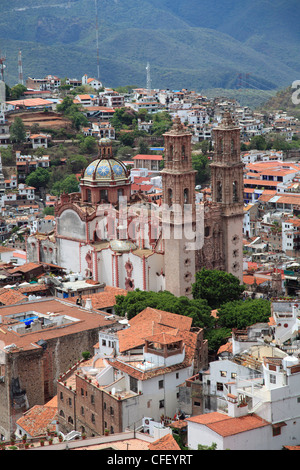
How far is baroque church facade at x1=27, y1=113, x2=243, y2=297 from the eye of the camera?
146 ft

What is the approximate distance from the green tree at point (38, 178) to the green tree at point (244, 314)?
47090 mm

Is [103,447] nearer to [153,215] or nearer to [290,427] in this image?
[290,427]

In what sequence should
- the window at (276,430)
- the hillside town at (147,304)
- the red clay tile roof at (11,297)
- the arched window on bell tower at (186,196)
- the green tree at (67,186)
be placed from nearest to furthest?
the window at (276,430)
the hillside town at (147,304)
the red clay tile roof at (11,297)
the arched window on bell tower at (186,196)
the green tree at (67,186)

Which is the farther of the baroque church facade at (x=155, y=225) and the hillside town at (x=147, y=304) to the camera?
the baroque church facade at (x=155, y=225)

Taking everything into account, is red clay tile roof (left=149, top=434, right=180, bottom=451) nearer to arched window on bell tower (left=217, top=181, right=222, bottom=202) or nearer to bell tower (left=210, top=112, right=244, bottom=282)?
bell tower (left=210, top=112, right=244, bottom=282)

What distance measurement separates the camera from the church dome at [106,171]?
51094 mm

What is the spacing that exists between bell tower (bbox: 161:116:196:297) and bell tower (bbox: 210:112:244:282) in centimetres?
226

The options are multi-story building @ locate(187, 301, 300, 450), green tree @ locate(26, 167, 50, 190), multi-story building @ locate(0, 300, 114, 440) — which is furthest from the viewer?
green tree @ locate(26, 167, 50, 190)

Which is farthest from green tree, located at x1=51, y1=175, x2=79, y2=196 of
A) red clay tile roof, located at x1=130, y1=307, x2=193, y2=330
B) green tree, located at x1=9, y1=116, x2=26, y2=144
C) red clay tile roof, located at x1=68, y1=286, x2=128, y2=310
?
red clay tile roof, located at x1=130, y1=307, x2=193, y2=330

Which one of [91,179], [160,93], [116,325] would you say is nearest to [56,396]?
[116,325]

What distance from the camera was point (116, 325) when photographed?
36.1 meters

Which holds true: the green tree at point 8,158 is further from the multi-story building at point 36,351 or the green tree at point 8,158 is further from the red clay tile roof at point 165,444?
the red clay tile roof at point 165,444

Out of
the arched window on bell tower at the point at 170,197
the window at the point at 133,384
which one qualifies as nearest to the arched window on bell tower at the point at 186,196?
the arched window on bell tower at the point at 170,197

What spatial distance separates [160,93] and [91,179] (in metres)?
78.8
